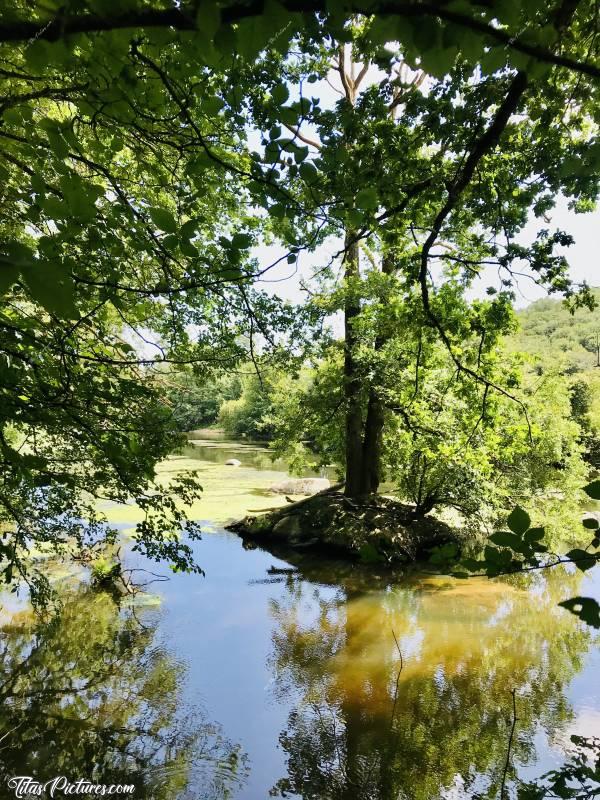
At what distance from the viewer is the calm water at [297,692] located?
15.2ft

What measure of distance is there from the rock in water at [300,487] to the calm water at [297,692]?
7.80 m

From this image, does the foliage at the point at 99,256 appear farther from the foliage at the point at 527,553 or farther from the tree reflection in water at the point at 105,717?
the tree reflection in water at the point at 105,717

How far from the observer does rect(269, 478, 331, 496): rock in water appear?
17281 mm

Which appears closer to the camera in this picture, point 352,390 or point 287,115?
point 287,115

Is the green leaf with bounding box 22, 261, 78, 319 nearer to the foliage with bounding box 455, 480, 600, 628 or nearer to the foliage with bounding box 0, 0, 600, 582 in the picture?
the foliage with bounding box 0, 0, 600, 582

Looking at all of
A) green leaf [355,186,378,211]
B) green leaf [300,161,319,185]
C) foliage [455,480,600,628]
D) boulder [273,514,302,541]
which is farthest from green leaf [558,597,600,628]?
boulder [273,514,302,541]

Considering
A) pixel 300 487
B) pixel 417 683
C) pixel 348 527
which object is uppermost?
pixel 300 487

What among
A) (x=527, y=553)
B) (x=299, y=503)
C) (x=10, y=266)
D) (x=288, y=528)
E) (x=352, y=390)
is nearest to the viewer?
(x=10, y=266)

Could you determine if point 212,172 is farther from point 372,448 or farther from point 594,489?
point 372,448

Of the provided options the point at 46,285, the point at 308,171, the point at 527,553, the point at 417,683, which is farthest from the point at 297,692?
the point at 46,285

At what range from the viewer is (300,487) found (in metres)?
17.4

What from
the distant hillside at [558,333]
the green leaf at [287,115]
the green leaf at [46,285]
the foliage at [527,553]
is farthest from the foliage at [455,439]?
the distant hillside at [558,333]

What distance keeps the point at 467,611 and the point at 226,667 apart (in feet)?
14.1

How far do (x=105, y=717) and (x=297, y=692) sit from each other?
84.3 inches
